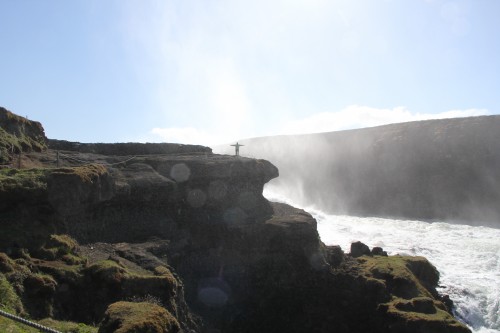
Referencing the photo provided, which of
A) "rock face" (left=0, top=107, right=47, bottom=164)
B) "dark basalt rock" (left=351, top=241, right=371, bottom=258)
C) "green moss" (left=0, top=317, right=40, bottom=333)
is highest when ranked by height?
"rock face" (left=0, top=107, right=47, bottom=164)

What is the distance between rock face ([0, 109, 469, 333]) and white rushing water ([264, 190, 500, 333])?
9.30 ft

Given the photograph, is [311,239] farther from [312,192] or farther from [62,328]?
[312,192]

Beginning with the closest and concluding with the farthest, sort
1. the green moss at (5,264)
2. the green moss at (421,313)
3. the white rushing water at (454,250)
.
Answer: the green moss at (5,264), the green moss at (421,313), the white rushing water at (454,250)

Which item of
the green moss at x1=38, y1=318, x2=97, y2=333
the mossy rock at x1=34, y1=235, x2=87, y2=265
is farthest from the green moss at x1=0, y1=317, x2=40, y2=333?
the mossy rock at x1=34, y1=235, x2=87, y2=265

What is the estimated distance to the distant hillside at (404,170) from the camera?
209 feet

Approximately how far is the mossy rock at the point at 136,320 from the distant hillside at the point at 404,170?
53.0 meters

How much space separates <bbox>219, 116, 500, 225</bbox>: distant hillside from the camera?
63.6 m

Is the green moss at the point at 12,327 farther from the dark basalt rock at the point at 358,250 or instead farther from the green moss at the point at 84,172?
the dark basalt rock at the point at 358,250

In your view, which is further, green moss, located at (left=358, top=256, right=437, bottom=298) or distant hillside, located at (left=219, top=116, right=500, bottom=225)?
distant hillside, located at (left=219, top=116, right=500, bottom=225)

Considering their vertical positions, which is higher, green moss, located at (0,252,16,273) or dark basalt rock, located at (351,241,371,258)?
green moss, located at (0,252,16,273)

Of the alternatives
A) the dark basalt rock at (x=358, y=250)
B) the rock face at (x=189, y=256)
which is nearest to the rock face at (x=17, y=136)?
the rock face at (x=189, y=256)

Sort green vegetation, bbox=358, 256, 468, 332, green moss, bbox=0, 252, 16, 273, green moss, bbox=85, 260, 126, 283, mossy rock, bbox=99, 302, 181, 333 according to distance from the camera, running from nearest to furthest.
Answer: mossy rock, bbox=99, 302, 181, 333
green moss, bbox=0, 252, 16, 273
green moss, bbox=85, 260, 126, 283
green vegetation, bbox=358, 256, 468, 332

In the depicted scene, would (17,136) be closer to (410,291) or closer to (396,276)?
(396,276)

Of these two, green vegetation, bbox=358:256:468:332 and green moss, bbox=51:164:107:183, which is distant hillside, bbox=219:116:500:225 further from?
green moss, bbox=51:164:107:183
